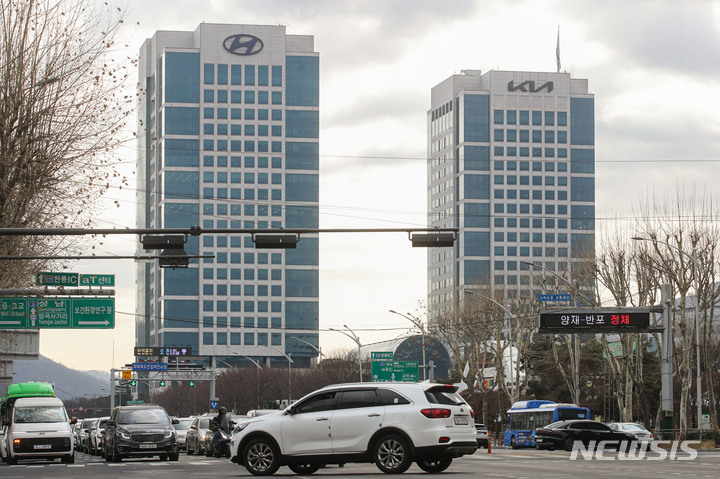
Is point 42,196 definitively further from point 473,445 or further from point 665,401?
point 665,401

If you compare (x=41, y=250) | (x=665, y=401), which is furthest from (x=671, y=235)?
(x=41, y=250)

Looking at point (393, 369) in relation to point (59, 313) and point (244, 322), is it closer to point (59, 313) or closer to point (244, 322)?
point (59, 313)

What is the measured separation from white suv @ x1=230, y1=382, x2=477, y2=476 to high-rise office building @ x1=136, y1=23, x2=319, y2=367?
457ft

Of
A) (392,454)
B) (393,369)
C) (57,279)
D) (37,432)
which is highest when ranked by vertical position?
(57,279)

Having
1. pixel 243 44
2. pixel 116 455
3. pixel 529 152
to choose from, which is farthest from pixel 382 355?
pixel 529 152

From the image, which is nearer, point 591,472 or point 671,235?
point 591,472

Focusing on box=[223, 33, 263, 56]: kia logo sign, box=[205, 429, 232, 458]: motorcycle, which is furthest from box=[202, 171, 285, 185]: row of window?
box=[205, 429, 232, 458]: motorcycle

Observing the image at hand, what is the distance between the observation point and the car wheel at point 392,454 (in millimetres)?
20828

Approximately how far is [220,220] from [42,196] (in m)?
134

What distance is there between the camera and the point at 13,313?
3966 centimetres

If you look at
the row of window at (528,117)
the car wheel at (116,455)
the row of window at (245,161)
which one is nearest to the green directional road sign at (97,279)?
the car wheel at (116,455)

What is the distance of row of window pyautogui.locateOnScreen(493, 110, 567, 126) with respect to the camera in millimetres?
178625

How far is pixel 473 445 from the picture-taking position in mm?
20984

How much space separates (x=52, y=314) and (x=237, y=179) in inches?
4819
